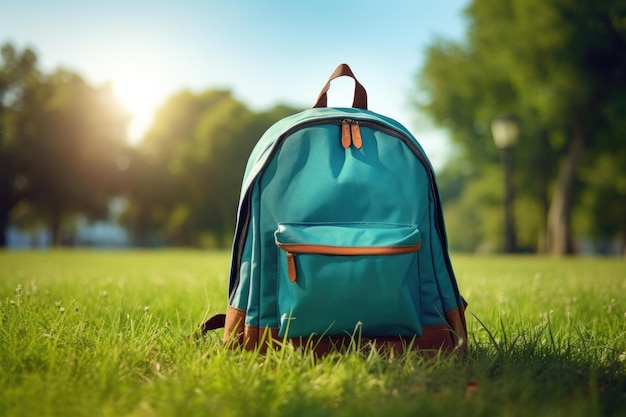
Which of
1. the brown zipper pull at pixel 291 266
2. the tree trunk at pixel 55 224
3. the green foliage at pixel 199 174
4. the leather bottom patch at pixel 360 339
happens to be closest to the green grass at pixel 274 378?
the leather bottom patch at pixel 360 339

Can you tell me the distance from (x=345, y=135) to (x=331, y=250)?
2.33ft

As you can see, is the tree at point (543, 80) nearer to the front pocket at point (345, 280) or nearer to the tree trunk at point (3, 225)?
the front pocket at point (345, 280)

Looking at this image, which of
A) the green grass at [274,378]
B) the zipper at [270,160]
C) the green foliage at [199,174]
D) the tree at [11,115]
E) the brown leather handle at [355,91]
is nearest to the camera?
the green grass at [274,378]

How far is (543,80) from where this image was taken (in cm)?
1883

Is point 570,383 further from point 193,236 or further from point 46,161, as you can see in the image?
point 193,236

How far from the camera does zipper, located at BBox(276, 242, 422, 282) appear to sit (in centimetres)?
245

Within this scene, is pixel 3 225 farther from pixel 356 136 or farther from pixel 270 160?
pixel 356 136

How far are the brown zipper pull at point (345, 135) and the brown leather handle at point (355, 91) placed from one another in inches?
15.4

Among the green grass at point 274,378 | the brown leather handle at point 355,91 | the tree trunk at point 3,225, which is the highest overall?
the brown leather handle at point 355,91

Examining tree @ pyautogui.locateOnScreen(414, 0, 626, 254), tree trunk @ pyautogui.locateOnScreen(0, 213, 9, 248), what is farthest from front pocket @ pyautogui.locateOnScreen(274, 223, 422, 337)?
tree trunk @ pyautogui.locateOnScreen(0, 213, 9, 248)

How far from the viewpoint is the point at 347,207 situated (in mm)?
2658

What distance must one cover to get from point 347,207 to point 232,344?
3.15ft

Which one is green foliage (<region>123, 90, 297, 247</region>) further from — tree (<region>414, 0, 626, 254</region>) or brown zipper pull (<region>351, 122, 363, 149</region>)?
brown zipper pull (<region>351, 122, 363, 149</region>)

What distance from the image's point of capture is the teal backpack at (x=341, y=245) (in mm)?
2482
